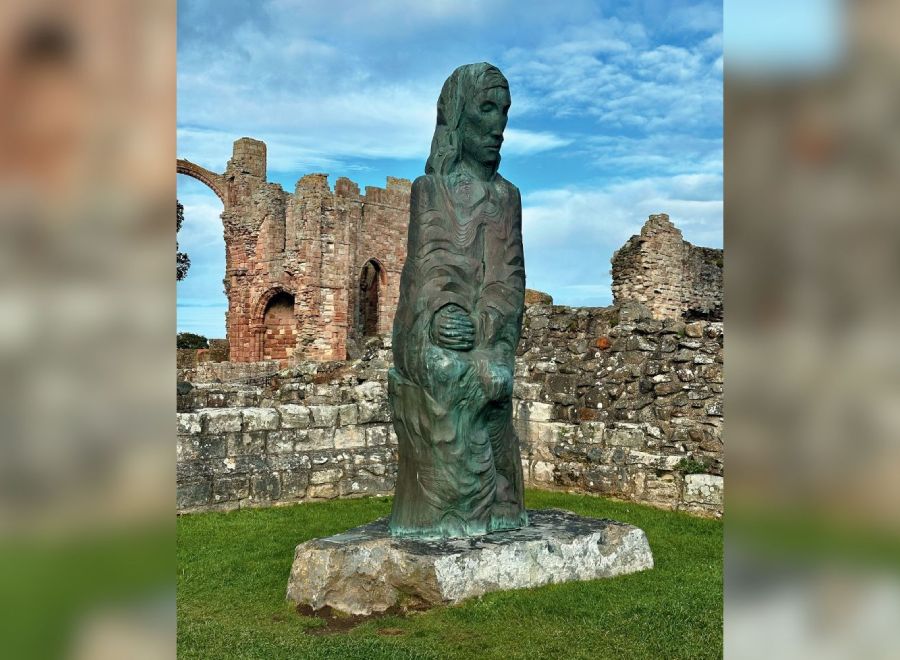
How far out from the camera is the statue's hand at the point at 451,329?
5.20 m

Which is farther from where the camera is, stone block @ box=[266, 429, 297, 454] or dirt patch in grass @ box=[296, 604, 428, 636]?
stone block @ box=[266, 429, 297, 454]

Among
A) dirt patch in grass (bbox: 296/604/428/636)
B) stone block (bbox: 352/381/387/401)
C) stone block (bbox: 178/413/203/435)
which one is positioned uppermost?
stone block (bbox: 352/381/387/401)

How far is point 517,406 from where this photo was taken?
31.7ft

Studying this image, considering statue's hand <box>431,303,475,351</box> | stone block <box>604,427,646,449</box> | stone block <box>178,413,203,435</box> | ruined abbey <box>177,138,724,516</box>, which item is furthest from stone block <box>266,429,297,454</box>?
statue's hand <box>431,303,475,351</box>

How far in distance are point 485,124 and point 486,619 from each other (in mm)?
3189

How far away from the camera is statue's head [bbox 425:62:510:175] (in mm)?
5230

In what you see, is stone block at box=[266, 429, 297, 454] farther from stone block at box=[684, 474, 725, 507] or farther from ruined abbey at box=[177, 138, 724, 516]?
stone block at box=[684, 474, 725, 507]

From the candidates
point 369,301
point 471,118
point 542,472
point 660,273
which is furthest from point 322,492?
point 369,301

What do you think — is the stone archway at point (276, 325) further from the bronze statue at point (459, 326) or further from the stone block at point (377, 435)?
the bronze statue at point (459, 326)

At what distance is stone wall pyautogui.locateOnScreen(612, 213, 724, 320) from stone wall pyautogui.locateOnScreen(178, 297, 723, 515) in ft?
31.6

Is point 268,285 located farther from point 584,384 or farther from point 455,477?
point 455,477

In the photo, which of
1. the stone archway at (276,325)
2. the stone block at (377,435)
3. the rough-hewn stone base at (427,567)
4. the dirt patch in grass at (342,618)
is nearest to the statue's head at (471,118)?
the rough-hewn stone base at (427,567)

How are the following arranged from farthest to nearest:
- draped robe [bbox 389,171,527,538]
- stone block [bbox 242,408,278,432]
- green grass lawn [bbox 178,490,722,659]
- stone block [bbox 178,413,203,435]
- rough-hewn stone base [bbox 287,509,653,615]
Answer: stone block [bbox 242,408,278,432] → stone block [bbox 178,413,203,435] → draped robe [bbox 389,171,527,538] → rough-hewn stone base [bbox 287,509,653,615] → green grass lawn [bbox 178,490,722,659]
